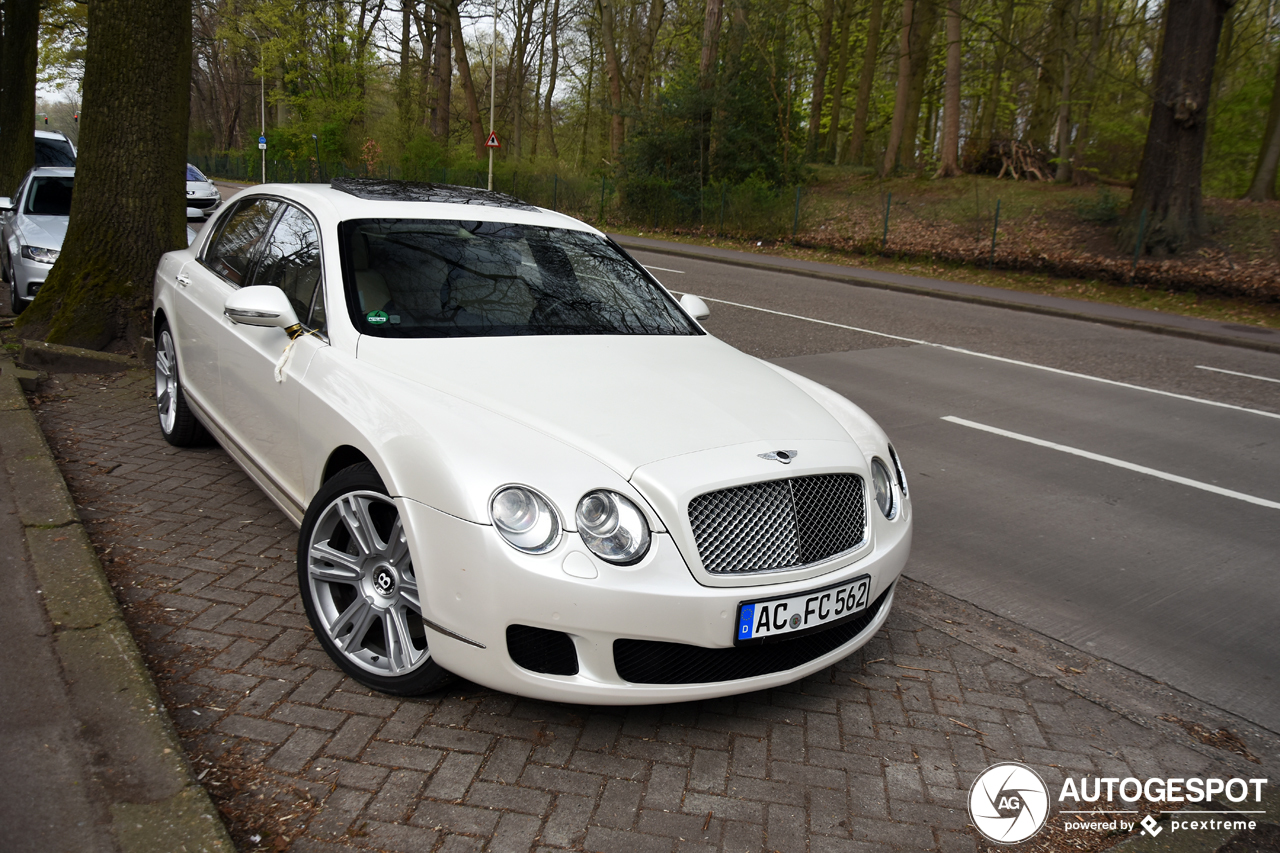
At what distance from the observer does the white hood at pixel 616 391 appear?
3.03m

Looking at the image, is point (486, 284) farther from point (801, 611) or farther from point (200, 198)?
point (200, 198)

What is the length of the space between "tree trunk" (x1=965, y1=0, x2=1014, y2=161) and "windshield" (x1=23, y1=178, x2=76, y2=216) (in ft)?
66.1

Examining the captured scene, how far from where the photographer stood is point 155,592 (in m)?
3.80

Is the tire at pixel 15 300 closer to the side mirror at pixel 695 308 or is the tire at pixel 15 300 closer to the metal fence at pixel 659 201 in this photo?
the side mirror at pixel 695 308

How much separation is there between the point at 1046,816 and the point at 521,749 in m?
1.57

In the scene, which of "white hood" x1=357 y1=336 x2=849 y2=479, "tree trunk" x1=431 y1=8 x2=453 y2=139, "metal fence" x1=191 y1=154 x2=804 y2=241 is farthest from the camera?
"tree trunk" x1=431 y1=8 x2=453 y2=139

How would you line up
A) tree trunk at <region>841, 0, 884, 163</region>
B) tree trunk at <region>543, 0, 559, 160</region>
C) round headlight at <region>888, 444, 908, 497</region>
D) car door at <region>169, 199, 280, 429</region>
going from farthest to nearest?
tree trunk at <region>543, 0, 559, 160</region> → tree trunk at <region>841, 0, 884, 163</region> → car door at <region>169, 199, 280, 429</region> → round headlight at <region>888, 444, 908, 497</region>

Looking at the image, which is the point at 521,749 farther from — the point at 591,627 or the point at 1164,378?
the point at 1164,378

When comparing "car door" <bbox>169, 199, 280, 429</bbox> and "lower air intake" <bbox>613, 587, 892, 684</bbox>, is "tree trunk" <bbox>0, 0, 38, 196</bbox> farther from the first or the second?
"lower air intake" <bbox>613, 587, 892, 684</bbox>

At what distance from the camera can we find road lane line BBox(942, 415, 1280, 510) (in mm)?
6043

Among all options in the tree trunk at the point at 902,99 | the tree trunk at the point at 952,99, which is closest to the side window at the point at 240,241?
the tree trunk at the point at 952,99

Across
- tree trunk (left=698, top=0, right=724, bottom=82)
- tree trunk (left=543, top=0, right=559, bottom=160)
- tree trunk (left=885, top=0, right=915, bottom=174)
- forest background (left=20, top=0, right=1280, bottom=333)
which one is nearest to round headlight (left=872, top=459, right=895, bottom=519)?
forest background (left=20, top=0, right=1280, bottom=333)

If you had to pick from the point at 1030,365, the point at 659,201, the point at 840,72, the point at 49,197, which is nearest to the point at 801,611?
the point at 1030,365

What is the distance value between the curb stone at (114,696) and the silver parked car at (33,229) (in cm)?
517
